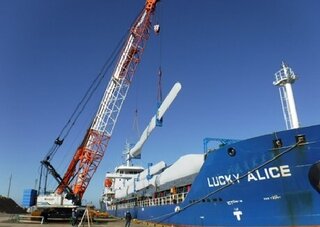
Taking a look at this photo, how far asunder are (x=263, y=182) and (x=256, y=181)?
0.36 meters

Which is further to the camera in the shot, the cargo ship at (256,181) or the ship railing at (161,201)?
the ship railing at (161,201)

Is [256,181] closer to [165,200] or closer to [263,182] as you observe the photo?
[263,182]

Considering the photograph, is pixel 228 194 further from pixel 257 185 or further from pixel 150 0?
pixel 150 0

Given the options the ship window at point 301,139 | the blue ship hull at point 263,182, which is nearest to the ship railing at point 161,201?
the blue ship hull at point 263,182

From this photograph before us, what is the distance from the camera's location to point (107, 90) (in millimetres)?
38344

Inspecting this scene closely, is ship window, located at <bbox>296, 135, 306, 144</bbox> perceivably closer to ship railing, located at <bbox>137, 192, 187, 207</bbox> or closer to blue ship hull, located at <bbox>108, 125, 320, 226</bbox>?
blue ship hull, located at <bbox>108, 125, 320, 226</bbox>

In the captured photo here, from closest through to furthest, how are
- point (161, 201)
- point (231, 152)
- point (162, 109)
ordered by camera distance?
point (231, 152) → point (161, 201) → point (162, 109)

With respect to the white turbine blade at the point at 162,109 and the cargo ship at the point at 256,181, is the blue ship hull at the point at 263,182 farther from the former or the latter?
the white turbine blade at the point at 162,109

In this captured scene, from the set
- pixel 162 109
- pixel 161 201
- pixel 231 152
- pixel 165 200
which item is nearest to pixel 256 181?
pixel 231 152

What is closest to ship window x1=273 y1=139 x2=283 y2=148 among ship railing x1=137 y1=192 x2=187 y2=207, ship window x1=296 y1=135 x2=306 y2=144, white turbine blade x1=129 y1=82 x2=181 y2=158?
ship window x1=296 y1=135 x2=306 y2=144

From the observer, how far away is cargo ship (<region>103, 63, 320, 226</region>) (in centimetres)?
1435

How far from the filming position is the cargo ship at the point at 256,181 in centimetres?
1435

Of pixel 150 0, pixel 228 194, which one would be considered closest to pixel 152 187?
pixel 228 194

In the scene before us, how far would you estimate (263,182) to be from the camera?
1552 centimetres
